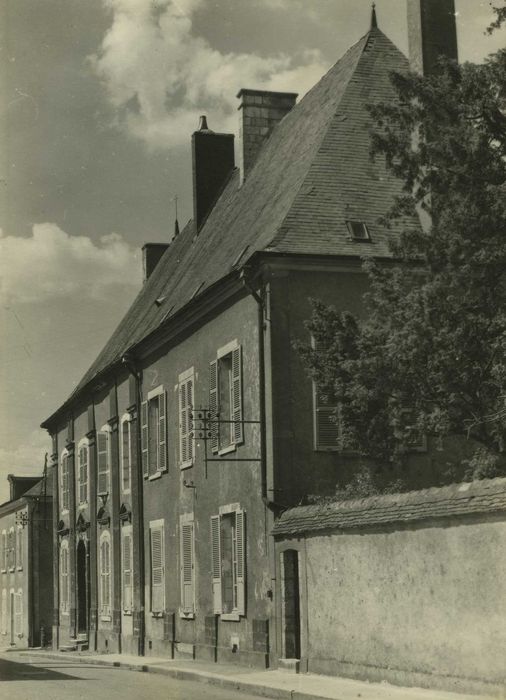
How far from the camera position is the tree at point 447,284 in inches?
634

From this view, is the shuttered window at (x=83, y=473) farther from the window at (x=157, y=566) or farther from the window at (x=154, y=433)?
the window at (x=157, y=566)

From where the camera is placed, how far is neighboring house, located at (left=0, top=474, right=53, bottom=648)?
48469 millimetres

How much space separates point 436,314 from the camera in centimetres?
1645

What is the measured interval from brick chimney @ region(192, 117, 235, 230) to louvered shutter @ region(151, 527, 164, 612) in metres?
8.45

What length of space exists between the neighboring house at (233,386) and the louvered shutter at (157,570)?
6 cm

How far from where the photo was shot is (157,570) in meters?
26.8

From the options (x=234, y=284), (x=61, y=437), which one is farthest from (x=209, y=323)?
(x=61, y=437)

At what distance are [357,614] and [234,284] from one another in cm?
732

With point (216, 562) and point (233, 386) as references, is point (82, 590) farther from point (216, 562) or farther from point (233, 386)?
point (233, 386)

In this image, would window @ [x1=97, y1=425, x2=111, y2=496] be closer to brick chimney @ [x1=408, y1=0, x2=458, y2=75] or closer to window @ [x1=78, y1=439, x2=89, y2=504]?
window @ [x1=78, y1=439, x2=89, y2=504]

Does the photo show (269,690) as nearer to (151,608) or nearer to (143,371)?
(151,608)

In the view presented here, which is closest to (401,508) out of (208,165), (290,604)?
(290,604)

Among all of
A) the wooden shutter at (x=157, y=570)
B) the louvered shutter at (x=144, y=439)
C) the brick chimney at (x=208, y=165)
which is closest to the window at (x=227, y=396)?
the wooden shutter at (x=157, y=570)

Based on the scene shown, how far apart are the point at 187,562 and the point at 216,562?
8.03 ft
